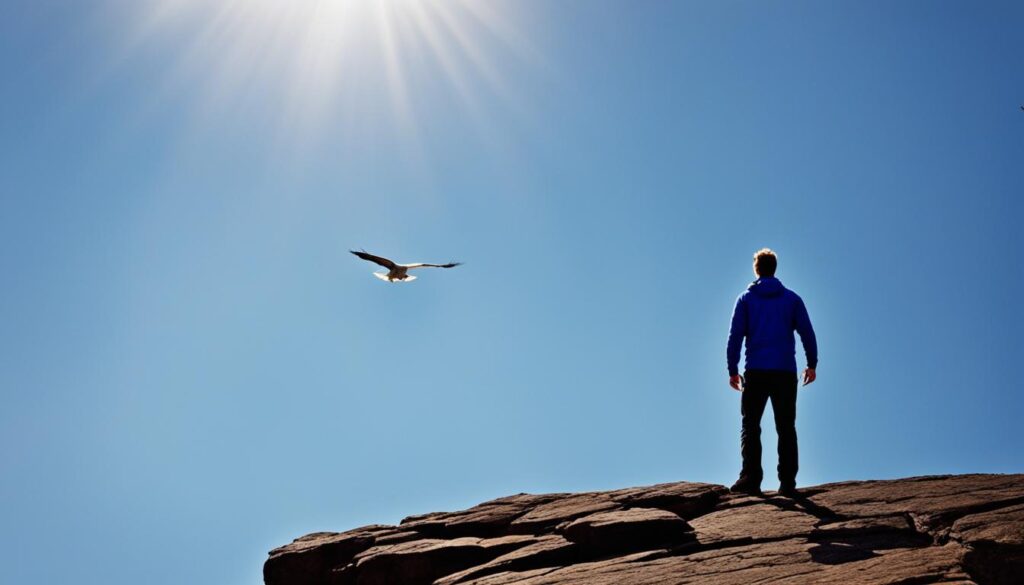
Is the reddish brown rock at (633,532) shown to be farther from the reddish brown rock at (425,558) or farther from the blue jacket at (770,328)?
the blue jacket at (770,328)

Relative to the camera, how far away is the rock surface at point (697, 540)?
31.7 feet

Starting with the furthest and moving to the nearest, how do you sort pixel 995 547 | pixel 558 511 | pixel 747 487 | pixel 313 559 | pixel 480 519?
pixel 313 559, pixel 480 519, pixel 558 511, pixel 747 487, pixel 995 547

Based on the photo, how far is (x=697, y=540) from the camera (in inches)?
471

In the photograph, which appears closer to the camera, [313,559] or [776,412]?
[776,412]

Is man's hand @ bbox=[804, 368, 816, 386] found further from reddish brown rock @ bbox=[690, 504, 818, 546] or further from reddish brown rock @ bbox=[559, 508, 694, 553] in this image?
reddish brown rock @ bbox=[559, 508, 694, 553]

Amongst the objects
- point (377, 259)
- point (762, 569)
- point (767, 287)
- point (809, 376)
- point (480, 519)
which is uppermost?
point (377, 259)

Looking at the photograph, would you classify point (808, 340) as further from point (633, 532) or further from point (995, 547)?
point (995, 547)

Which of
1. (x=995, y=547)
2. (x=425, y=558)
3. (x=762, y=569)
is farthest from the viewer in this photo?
(x=425, y=558)

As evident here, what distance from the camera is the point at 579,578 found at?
11414mm

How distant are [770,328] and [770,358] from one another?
484 millimetres

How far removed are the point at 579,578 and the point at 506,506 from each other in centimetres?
503

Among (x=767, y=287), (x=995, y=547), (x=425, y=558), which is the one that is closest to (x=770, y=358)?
(x=767, y=287)

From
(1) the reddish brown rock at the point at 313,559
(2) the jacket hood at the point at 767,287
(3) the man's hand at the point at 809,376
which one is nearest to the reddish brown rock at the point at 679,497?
(3) the man's hand at the point at 809,376

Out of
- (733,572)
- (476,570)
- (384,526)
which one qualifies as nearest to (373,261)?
(384,526)
